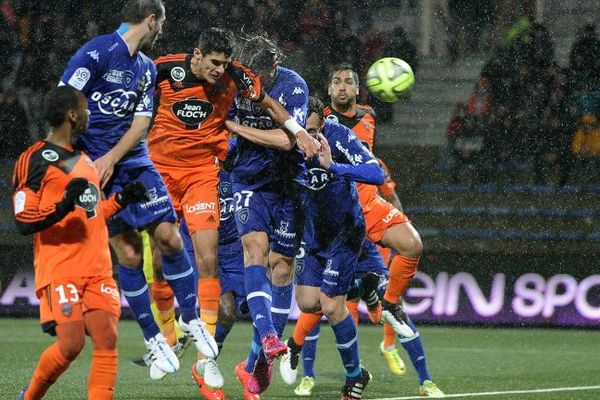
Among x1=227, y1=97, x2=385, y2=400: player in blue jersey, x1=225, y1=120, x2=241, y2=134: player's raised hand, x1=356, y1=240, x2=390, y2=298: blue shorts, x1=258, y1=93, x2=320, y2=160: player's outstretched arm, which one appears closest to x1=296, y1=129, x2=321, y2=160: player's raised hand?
x1=258, y1=93, x2=320, y2=160: player's outstretched arm

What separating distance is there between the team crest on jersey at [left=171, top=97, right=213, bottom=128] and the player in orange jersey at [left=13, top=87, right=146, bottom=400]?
6.58ft

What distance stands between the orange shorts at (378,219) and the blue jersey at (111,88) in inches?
107

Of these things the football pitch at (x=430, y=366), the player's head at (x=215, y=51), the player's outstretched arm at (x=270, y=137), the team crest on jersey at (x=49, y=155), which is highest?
the player's head at (x=215, y=51)

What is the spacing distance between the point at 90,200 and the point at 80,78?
3.71 ft

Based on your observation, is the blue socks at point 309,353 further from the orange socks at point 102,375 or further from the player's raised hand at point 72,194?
the player's raised hand at point 72,194

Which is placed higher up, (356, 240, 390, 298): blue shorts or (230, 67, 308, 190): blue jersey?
(230, 67, 308, 190): blue jersey

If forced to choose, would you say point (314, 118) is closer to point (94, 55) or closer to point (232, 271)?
point (94, 55)

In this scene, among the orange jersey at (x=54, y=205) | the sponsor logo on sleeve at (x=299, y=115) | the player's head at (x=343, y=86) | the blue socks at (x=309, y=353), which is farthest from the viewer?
the player's head at (x=343, y=86)

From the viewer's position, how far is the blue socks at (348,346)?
7.89 m

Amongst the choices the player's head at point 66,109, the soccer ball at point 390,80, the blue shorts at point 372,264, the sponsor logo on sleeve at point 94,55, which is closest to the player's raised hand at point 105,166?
the sponsor logo on sleeve at point 94,55

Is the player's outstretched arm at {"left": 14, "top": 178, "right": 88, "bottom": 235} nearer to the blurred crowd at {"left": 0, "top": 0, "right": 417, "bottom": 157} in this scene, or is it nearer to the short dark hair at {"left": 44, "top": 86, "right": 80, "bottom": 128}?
the short dark hair at {"left": 44, "top": 86, "right": 80, "bottom": 128}

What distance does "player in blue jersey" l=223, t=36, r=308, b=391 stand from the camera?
26.0ft

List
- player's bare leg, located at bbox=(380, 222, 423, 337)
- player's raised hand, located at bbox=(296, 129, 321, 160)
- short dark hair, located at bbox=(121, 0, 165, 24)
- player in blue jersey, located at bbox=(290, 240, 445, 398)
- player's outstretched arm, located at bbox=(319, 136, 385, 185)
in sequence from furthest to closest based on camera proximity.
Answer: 1. player's bare leg, located at bbox=(380, 222, 423, 337)
2. player in blue jersey, located at bbox=(290, 240, 445, 398)
3. player's outstretched arm, located at bbox=(319, 136, 385, 185)
4. player's raised hand, located at bbox=(296, 129, 321, 160)
5. short dark hair, located at bbox=(121, 0, 165, 24)

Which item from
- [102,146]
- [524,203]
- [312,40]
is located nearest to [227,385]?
[102,146]
